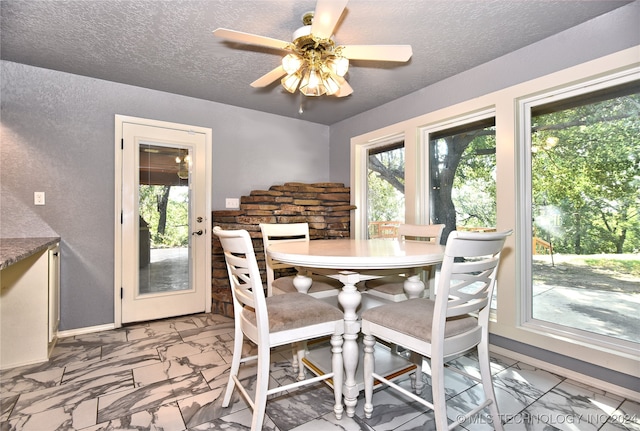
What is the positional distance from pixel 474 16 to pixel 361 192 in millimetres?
2191

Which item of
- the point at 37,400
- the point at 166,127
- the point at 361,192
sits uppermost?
the point at 166,127

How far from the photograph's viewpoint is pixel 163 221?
3.16m

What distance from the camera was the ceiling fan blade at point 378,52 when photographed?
1.71 m

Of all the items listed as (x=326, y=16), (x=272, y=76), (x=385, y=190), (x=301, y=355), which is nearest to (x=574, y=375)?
(x=301, y=355)

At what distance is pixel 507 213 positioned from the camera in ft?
7.58

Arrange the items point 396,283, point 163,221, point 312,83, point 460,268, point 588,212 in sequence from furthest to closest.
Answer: point 163,221 < point 396,283 < point 588,212 < point 312,83 < point 460,268

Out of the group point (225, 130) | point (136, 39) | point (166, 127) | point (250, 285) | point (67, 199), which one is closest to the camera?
point (250, 285)

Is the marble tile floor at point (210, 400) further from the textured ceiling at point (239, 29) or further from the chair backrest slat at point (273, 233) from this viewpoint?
the textured ceiling at point (239, 29)

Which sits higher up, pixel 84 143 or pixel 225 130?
pixel 225 130

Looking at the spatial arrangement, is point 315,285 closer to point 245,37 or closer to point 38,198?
point 245,37

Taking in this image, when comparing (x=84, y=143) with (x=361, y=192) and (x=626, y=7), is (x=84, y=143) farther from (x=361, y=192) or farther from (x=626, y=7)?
(x=626, y=7)

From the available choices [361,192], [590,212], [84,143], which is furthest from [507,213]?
[84,143]

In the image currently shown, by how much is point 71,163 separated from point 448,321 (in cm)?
321

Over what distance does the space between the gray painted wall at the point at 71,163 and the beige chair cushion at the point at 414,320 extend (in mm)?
2620
